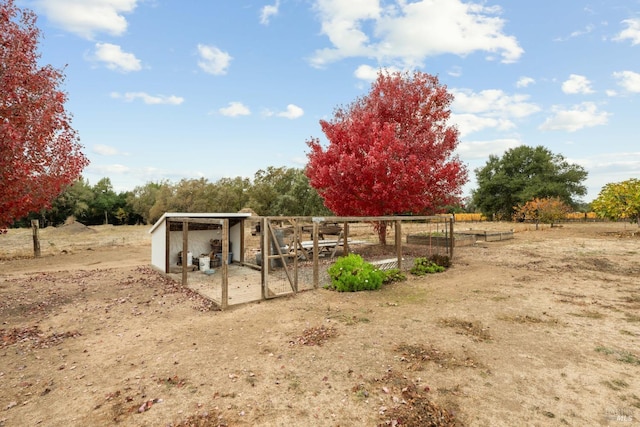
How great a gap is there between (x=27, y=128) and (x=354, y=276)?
1008 centimetres

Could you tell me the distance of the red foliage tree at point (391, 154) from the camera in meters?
14.7

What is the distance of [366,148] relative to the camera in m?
15.2

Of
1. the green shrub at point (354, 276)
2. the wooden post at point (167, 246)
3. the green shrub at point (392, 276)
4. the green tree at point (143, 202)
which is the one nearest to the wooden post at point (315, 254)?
the green shrub at point (354, 276)

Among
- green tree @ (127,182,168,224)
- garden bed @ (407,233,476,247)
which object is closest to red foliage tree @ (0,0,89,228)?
garden bed @ (407,233,476,247)

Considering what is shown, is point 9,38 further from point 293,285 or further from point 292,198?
point 292,198

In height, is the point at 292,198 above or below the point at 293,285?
above

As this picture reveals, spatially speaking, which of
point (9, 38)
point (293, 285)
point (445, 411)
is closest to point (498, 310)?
point (445, 411)

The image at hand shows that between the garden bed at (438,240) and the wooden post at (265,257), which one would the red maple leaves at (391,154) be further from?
the wooden post at (265,257)

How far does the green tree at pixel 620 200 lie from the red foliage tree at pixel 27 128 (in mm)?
33585

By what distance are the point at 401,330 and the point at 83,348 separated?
261 inches

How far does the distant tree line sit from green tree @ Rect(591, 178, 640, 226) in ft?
82.4

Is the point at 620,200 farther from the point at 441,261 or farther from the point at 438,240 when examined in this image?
the point at 441,261

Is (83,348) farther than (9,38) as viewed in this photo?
No

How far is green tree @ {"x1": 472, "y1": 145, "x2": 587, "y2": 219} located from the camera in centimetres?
4303
